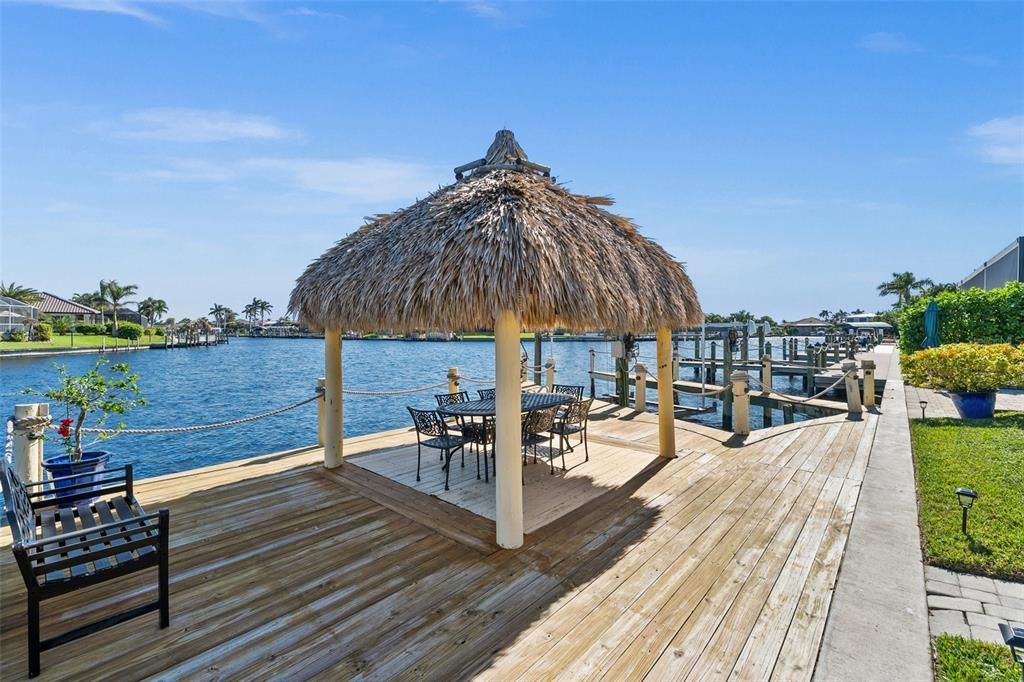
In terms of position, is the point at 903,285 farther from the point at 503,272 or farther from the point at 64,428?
the point at 64,428

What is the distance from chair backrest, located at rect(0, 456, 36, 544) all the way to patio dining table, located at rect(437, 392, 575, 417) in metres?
3.26

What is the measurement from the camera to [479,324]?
351cm

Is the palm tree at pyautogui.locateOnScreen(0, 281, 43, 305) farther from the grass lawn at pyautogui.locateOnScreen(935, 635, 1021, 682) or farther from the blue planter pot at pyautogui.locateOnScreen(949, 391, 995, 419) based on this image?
the blue planter pot at pyautogui.locateOnScreen(949, 391, 995, 419)

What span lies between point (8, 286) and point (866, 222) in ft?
290

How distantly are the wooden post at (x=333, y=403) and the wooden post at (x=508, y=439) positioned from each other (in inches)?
115

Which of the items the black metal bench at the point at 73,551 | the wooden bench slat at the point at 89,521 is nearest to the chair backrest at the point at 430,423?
the black metal bench at the point at 73,551

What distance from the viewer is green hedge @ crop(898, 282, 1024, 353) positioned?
39.7 feet

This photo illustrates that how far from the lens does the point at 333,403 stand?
5438 mm

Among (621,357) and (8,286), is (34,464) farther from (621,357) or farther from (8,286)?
(8,286)

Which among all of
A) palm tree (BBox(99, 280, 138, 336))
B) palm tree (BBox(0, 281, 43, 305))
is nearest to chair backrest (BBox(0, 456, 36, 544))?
palm tree (BBox(99, 280, 138, 336))

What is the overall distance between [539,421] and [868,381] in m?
8.02

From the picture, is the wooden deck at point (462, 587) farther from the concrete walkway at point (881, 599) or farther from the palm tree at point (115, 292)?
the palm tree at point (115, 292)

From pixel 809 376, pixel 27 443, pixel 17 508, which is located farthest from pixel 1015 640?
pixel 809 376

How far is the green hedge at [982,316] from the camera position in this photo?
12.1 meters
